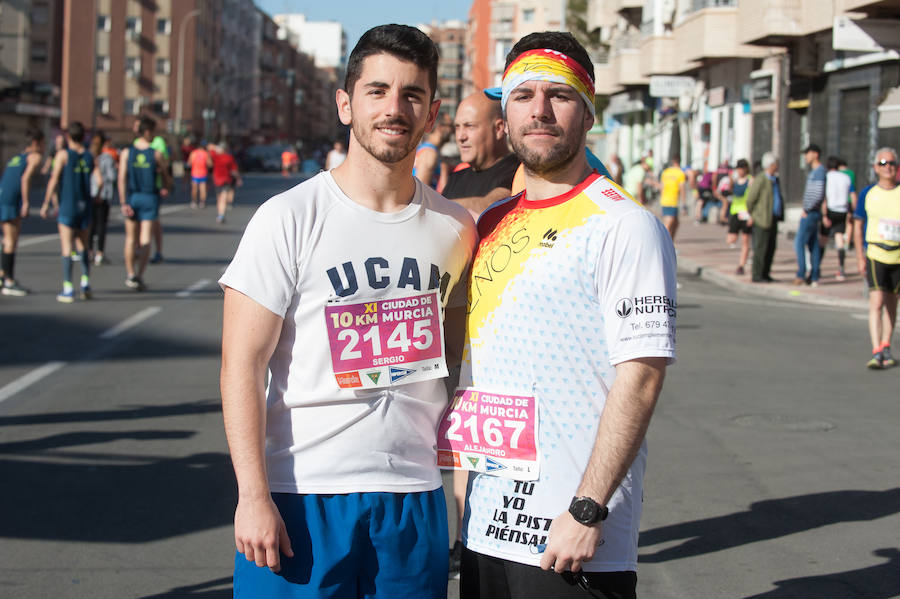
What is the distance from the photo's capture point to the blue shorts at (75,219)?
14.4m

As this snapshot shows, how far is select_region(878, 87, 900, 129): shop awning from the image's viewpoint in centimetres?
2192

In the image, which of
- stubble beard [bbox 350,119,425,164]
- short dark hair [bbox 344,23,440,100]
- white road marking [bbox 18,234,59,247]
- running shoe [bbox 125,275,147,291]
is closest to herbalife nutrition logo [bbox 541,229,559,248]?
stubble beard [bbox 350,119,425,164]

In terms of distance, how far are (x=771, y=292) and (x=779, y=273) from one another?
294 cm

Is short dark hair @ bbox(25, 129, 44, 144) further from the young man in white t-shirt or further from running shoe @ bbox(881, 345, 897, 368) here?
the young man in white t-shirt

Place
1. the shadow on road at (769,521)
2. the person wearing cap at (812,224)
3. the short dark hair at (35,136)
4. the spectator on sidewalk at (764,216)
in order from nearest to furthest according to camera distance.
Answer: the shadow on road at (769,521) → the short dark hair at (35,136) → the person wearing cap at (812,224) → the spectator on sidewalk at (764,216)

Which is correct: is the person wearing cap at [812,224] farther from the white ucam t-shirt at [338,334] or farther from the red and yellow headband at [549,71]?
the white ucam t-shirt at [338,334]

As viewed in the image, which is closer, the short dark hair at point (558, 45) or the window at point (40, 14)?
the short dark hair at point (558, 45)

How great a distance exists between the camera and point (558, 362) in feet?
8.95

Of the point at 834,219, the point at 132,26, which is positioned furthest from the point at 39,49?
the point at 834,219

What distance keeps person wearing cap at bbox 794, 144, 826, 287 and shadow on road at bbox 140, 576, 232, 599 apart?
1494 centimetres

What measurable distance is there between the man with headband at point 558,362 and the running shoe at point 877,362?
846cm

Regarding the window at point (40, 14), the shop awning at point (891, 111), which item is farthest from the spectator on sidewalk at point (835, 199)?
the window at point (40, 14)

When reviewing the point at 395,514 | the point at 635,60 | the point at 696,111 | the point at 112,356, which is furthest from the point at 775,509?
the point at 635,60

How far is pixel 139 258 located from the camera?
1526cm
